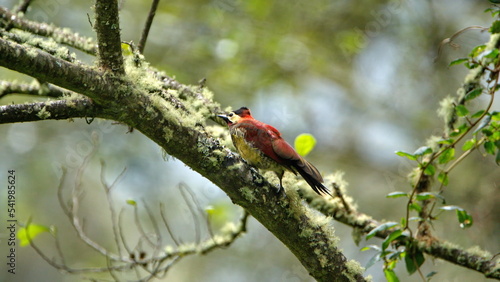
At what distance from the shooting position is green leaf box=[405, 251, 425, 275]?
2.46 m

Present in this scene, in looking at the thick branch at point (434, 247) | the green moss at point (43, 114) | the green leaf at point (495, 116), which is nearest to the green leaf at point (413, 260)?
the thick branch at point (434, 247)

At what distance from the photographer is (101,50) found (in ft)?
5.83

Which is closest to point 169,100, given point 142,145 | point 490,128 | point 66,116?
point 66,116

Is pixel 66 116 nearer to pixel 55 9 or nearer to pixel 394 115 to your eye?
pixel 55 9

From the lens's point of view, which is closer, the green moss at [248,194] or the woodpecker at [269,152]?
the green moss at [248,194]

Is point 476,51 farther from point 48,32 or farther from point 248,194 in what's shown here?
point 48,32

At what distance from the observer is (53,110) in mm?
1805

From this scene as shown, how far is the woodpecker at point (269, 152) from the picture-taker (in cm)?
225

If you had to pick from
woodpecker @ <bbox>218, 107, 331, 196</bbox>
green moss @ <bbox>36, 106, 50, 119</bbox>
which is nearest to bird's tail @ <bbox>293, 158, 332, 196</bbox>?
woodpecker @ <bbox>218, 107, 331, 196</bbox>

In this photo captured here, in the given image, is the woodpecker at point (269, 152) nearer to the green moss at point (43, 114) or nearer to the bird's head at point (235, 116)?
the bird's head at point (235, 116)

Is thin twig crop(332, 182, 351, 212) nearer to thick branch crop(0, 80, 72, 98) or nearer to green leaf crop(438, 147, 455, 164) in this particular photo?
green leaf crop(438, 147, 455, 164)

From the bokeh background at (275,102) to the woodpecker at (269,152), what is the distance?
2744 mm

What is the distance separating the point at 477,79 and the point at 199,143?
5.92 feet

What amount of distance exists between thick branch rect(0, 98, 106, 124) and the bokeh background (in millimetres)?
3323
